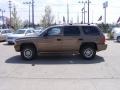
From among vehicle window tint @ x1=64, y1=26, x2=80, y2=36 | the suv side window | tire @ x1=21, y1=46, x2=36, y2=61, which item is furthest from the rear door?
tire @ x1=21, y1=46, x2=36, y2=61

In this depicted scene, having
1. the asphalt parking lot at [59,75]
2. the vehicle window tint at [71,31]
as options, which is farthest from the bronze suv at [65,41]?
the asphalt parking lot at [59,75]

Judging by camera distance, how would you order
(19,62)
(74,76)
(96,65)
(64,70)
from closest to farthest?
(74,76), (64,70), (96,65), (19,62)

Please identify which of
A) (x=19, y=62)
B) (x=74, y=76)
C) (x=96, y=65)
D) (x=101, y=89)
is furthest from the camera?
(x=19, y=62)

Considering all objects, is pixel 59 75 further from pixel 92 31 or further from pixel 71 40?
pixel 92 31

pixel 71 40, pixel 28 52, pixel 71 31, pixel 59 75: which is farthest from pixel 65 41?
pixel 59 75

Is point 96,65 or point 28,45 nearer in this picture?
point 96,65

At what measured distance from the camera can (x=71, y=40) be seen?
14.2 metres

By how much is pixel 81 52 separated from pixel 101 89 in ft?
21.7

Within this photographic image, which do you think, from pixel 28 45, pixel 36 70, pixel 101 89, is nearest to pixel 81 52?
pixel 28 45

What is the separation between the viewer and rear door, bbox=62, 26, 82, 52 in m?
14.2

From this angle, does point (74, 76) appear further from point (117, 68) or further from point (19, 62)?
point (19, 62)

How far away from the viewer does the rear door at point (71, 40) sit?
1419 cm

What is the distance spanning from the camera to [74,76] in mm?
9945

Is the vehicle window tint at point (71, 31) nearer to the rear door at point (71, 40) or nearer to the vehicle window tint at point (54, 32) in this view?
the rear door at point (71, 40)
